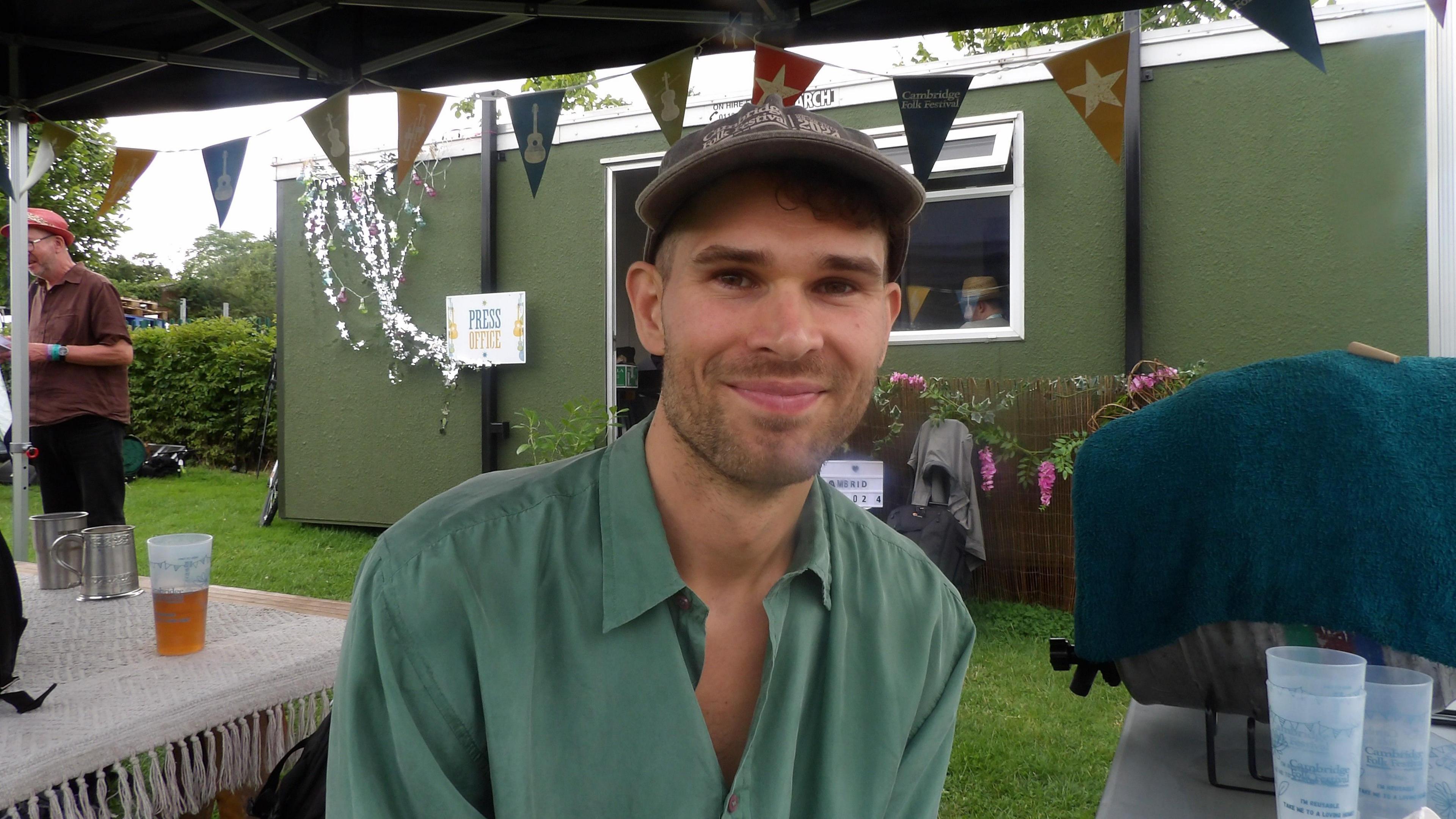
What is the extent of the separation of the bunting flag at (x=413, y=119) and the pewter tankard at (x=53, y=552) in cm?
185

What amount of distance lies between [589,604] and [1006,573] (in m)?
4.60

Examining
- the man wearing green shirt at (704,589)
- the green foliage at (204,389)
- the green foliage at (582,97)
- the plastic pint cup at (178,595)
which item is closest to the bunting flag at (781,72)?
the man wearing green shirt at (704,589)

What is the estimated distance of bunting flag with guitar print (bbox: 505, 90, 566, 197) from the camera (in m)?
3.75

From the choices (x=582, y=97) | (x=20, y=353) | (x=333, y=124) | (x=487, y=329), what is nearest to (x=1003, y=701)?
(x=333, y=124)

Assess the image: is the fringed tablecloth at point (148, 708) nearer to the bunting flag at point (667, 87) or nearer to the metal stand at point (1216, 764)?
the metal stand at point (1216, 764)

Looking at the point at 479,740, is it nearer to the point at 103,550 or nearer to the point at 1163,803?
the point at 1163,803

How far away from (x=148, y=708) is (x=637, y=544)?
94 cm

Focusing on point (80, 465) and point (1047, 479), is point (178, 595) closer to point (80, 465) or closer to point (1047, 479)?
point (80, 465)

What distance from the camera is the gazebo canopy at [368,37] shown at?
9.30 feet

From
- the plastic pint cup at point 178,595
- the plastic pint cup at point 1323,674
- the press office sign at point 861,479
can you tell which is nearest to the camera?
the plastic pint cup at point 1323,674

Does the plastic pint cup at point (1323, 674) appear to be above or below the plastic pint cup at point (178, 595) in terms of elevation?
above

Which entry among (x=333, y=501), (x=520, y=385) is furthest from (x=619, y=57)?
(x=333, y=501)

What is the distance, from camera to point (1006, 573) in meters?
5.34

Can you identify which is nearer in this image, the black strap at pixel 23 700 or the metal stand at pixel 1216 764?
the metal stand at pixel 1216 764
